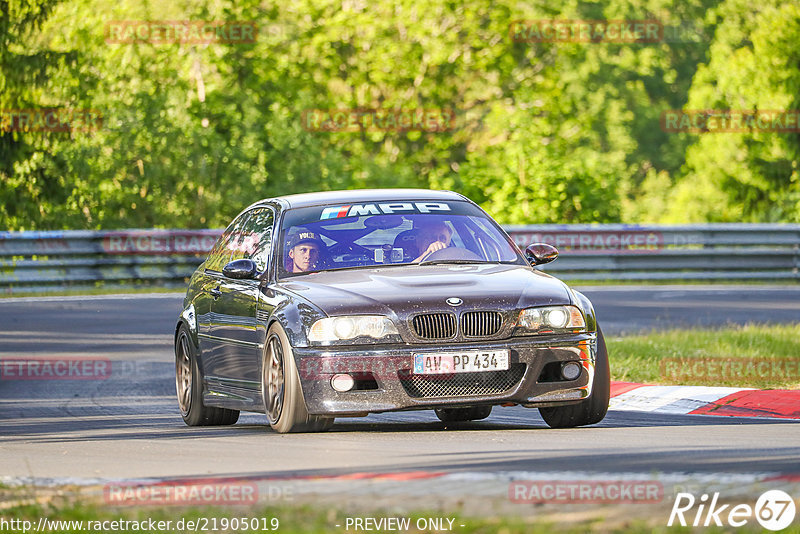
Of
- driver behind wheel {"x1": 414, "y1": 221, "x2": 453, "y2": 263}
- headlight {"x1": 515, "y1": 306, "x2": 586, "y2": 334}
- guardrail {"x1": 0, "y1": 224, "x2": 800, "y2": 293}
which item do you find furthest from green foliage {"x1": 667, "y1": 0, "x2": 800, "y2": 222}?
headlight {"x1": 515, "y1": 306, "x2": 586, "y2": 334}

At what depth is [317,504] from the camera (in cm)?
601

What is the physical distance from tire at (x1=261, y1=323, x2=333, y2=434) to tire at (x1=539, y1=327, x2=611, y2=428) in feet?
4.76

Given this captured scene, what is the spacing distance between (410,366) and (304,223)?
5.87ft

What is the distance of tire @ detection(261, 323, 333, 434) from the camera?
910cm

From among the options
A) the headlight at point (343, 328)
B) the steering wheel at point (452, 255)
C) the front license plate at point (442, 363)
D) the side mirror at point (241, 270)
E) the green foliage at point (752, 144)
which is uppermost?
the steering wheel at point (452, 255)

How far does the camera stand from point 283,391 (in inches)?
365

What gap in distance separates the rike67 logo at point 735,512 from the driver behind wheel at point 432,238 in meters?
4.50

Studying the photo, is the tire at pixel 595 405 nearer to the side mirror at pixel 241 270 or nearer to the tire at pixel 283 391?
the tire at pixel 283 391

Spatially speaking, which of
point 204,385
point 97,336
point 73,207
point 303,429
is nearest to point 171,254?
point 73,207

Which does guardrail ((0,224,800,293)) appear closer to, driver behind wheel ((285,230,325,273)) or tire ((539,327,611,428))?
driver behind wheel ((285,230,325,273))

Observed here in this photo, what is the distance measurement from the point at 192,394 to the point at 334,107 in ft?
103

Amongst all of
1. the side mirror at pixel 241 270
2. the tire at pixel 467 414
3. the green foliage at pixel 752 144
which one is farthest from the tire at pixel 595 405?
the green foliage at pixel 752 144

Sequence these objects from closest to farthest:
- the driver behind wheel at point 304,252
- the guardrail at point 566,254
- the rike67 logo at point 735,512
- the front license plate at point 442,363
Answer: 1. the rike67 logo at point 735,512
2. the front license plate at point 442,363
3. the driver behind wheel at point 304,252
4. the guardrail at point 566,254

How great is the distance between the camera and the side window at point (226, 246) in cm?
1130
